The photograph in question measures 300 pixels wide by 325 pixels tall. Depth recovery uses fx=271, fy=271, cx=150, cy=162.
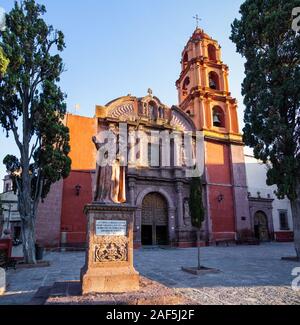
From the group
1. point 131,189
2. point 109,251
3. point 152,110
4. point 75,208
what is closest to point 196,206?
point 109,251

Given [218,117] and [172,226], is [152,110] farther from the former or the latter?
[172,226]

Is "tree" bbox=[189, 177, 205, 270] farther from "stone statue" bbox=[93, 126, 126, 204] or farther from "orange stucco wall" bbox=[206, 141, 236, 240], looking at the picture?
"orange stucco wall" bbox=[206, 141, 236, 240]

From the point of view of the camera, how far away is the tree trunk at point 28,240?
10.7 m

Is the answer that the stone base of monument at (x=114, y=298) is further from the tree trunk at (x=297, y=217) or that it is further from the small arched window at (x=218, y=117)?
the small arched window at (x=218, y=117)

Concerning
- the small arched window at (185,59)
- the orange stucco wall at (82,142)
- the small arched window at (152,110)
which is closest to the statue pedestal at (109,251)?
the orange stucco wall at (82,142)

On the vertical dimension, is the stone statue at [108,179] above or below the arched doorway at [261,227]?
above

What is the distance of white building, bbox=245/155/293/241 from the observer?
2588cm

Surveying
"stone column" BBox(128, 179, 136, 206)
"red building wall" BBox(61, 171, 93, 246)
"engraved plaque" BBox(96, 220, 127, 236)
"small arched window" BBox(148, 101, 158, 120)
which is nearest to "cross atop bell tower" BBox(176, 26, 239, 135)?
"small arched window" BBox(148, 101, 158, 120)

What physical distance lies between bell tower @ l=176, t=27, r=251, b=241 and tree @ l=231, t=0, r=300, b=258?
9923mm

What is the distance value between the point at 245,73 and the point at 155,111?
32.7 ft

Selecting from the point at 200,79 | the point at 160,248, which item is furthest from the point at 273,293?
the point at 200,79

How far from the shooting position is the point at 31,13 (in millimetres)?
12484

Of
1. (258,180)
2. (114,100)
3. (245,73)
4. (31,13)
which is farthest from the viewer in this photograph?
(258,180)
